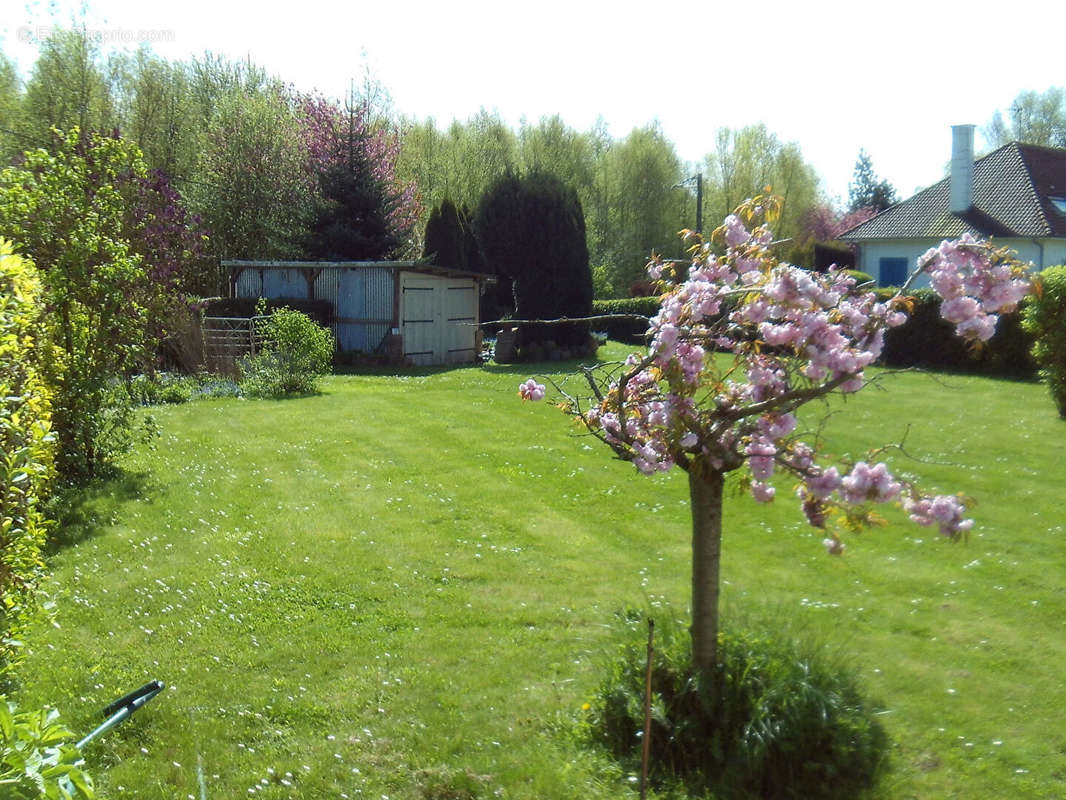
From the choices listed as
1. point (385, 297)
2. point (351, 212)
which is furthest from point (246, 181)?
point (385, 297)

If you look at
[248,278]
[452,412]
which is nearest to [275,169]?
[248,278]

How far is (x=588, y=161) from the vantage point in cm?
4391

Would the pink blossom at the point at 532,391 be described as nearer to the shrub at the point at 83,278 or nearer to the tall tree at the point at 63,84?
the shrub at the point at 83,278

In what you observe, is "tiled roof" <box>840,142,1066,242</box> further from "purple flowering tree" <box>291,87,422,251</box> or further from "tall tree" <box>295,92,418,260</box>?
"tall tree" <box>295,92,418,260</box>

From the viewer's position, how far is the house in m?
30.2

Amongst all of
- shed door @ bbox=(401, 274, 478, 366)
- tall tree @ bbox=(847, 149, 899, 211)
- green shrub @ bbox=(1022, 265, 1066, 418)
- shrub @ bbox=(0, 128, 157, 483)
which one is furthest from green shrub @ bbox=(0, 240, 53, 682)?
tall tree @ bbox=(847, 149, 899, 211)

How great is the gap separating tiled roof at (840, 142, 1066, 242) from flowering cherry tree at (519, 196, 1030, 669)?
1131 inches

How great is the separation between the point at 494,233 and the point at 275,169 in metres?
8.95

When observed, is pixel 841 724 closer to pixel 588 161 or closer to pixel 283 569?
pixel 283 569

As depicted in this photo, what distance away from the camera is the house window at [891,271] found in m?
33.5

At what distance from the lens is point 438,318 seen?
83.8 feet

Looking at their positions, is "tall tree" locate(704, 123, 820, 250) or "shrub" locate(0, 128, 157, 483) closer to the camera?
"shrub" locate(0, 128, 157, 483)

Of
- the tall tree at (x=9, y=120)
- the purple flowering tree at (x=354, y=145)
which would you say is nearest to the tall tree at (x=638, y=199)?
the purple flowering tree at (x=354, y=145)

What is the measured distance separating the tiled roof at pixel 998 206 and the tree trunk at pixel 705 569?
2881 cm
